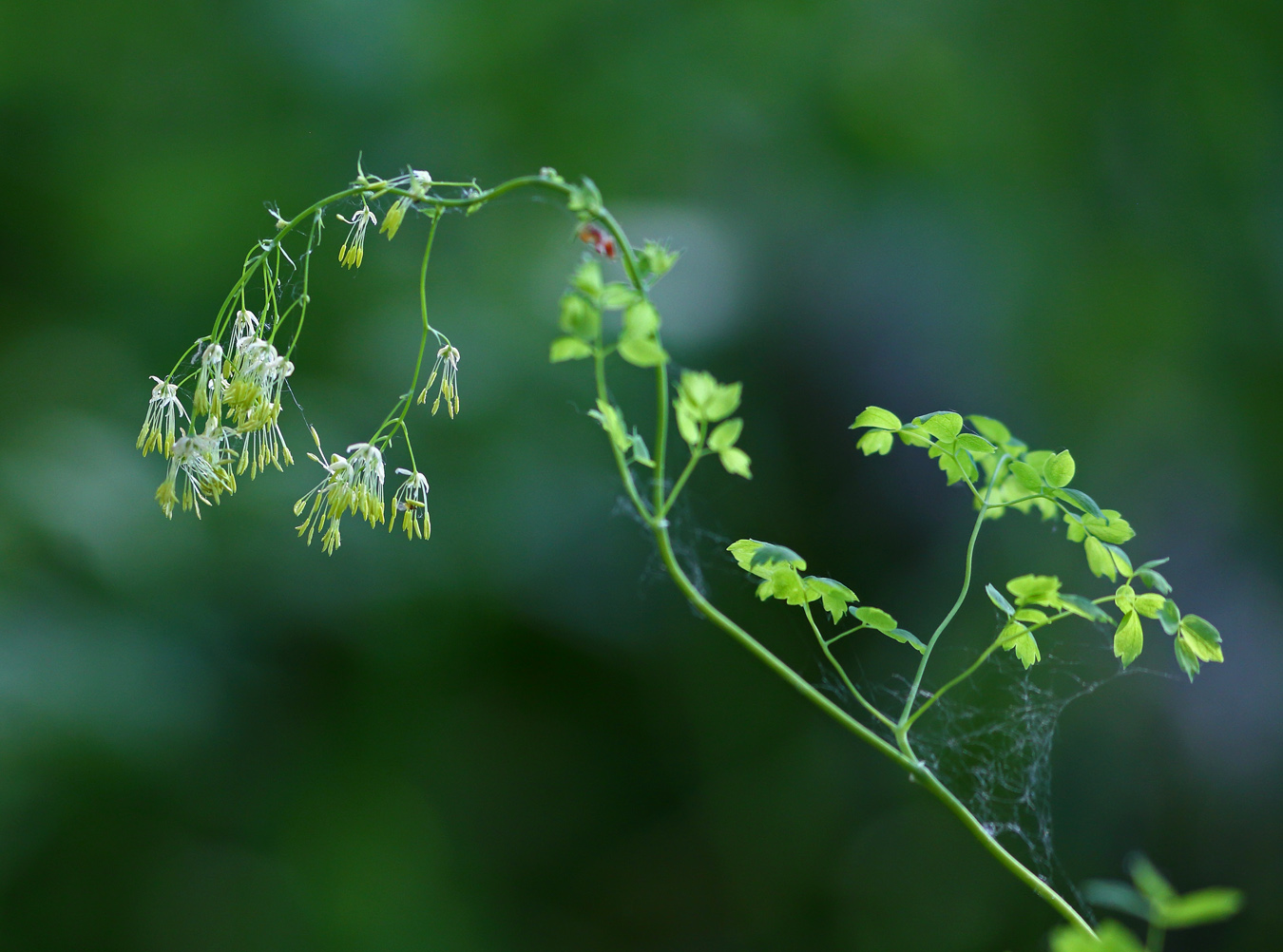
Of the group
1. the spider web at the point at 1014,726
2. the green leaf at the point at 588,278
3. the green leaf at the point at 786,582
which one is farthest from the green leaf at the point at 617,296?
the spider web at the point at 1014,726

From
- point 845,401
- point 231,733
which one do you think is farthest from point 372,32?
point 231,733

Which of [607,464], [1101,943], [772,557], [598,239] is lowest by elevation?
[1101,943]

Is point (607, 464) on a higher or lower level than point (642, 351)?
higher

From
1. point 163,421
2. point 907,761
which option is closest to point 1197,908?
point 907,761

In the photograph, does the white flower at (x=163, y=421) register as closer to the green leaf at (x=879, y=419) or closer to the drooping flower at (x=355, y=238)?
the drooping flower at (x=355, y=238)

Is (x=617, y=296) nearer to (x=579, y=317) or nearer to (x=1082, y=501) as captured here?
(x=579, y=317)

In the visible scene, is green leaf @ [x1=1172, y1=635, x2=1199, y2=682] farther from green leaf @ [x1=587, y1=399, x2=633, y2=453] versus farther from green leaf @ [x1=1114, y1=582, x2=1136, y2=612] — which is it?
green leaf @ [x1=587, y1=399, x2=633, y2=453]

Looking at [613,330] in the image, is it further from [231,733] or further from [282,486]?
[231,733]
